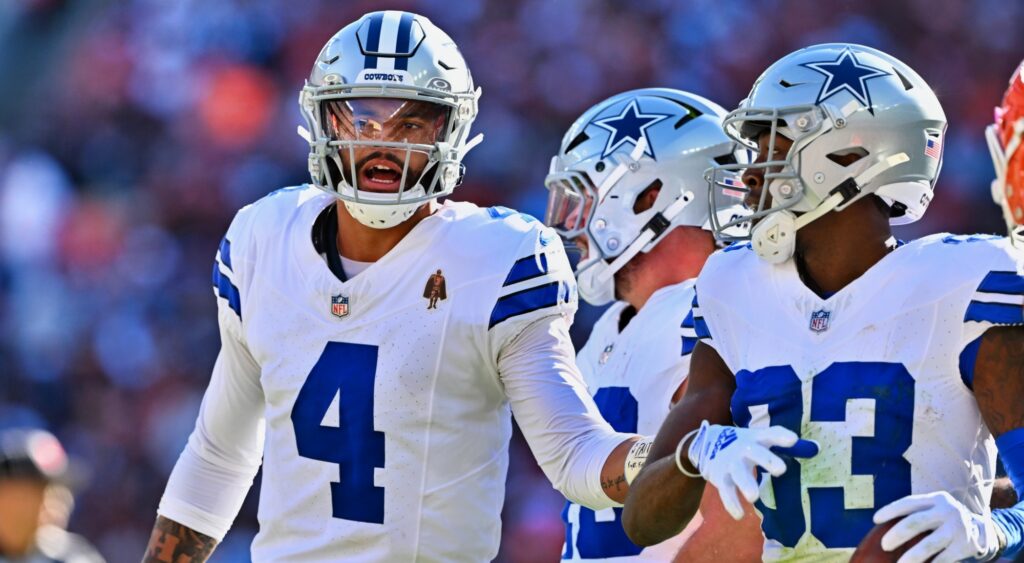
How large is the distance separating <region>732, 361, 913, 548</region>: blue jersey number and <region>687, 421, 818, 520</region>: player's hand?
Answer: 12 centimetres

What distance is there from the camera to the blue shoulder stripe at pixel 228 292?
3.20 meters

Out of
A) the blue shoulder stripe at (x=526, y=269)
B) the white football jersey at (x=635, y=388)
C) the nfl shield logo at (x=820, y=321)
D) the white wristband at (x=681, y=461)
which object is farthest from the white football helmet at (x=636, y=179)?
the white wristband at (x=681, y=461)

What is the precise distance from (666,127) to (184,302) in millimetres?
4219

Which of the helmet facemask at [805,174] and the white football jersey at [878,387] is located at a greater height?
the helmet facemask at [805,174]

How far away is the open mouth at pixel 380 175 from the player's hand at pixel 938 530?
1290 millimetres

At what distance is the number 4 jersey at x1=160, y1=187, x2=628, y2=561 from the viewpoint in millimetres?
2934

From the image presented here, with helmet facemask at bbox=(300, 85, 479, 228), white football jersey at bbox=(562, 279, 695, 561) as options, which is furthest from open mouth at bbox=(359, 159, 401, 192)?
white football jersey at bbox=(562, 279, 695, 561)

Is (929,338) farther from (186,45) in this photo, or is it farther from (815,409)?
(186,45)

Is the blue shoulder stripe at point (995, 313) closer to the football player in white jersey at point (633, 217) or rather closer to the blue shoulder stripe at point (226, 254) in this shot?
the football player in white jersey at point (633, 217)

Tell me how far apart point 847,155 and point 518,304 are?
0.71 meters

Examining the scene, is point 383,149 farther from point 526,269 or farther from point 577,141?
point 577,141

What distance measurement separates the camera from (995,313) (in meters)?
2.42

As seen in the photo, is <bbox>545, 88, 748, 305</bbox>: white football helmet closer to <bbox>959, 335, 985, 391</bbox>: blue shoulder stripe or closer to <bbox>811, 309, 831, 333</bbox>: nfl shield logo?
<bbox>811, 309, 831, 333</bbox>: nfl shield logo

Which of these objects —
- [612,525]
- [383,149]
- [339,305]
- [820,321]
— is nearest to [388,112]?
[383,149]
